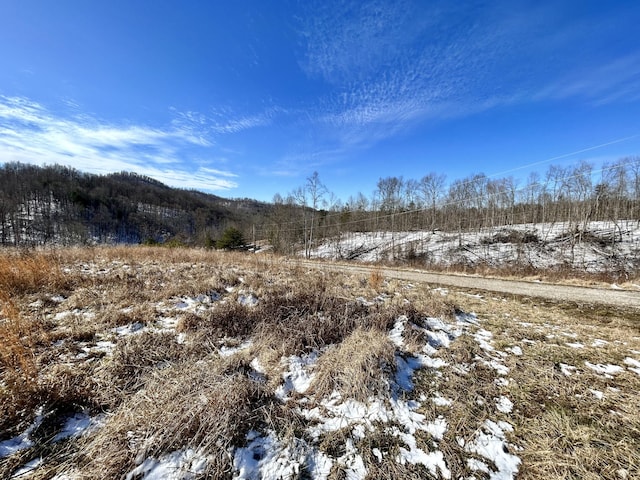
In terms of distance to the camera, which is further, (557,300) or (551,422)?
(557,300)

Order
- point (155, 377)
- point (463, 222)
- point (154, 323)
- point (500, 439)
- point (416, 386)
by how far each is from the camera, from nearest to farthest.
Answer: point (500, 439), point (155, 377), point (416, 386), point (154, 323), point (463, 222)

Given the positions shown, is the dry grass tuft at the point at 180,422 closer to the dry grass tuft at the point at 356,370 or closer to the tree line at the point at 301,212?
A: the dry grass tuft at the point at 356,370

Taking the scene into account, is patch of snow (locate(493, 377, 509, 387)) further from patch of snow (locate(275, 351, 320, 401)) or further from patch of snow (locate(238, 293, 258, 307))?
patch of snow (locate(238, 293, 258, 307))

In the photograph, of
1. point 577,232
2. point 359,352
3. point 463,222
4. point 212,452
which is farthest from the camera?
point 463,222

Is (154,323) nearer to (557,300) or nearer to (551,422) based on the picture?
(551,422)

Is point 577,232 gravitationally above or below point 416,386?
above

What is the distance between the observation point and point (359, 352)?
10.7ft

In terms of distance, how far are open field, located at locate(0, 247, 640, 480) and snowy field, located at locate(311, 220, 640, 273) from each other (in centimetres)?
2147

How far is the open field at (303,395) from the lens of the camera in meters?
1.93


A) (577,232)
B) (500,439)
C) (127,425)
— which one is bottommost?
(500,439)

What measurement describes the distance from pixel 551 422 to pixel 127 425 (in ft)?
12.6

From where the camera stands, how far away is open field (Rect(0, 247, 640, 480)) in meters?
1.93

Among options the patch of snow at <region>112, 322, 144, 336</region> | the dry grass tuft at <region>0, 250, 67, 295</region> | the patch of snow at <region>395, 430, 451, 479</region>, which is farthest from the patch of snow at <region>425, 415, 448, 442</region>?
the dry grass tuft at <region>0, 250, 67, 295</region>

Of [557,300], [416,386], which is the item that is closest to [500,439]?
[416,386]
